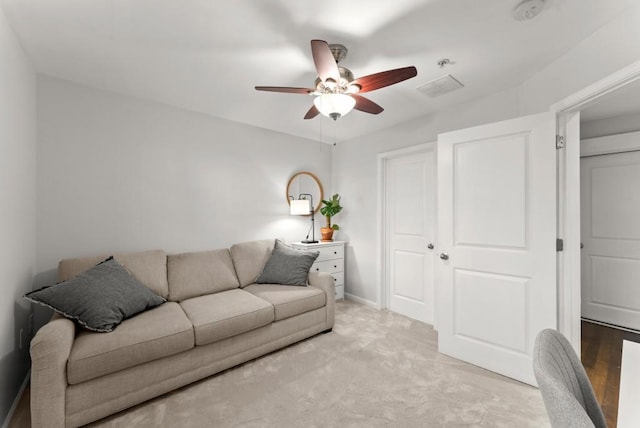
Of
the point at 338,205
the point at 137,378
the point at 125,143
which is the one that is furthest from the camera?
the point at 338,205

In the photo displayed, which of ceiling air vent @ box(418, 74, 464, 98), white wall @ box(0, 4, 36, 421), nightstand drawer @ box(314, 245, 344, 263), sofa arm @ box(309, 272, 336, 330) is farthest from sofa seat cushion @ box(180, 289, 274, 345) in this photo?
ceiling air vent @ box(418, 74, 464, 98)

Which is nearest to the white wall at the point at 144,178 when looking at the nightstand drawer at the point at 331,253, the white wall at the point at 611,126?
the nightstand drawer at the point at 331,253

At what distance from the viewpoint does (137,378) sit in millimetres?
A: 1780

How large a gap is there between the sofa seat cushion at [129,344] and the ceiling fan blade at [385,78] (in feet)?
6.87

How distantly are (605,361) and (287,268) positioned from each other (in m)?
2.94

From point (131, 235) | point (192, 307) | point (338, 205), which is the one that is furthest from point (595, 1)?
point (131, 235)

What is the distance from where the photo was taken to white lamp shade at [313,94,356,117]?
1868mm

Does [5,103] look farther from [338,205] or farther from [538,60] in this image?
[538,60]

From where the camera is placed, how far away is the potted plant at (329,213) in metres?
3.90

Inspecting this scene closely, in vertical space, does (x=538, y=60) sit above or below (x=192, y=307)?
above

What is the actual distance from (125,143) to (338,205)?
2.58m

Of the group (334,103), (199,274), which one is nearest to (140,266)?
(199,274)

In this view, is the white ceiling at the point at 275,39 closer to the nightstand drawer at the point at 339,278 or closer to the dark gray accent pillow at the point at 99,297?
the dark gray accent pillow at the point at 99,297

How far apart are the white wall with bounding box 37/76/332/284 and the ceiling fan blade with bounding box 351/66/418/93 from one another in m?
2.04
